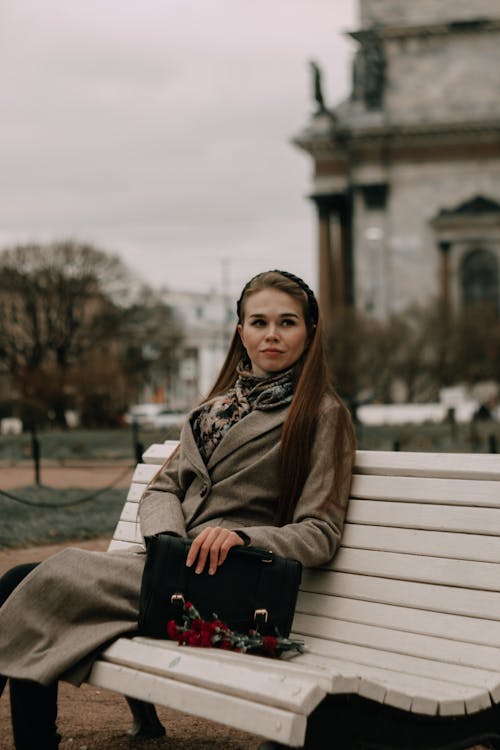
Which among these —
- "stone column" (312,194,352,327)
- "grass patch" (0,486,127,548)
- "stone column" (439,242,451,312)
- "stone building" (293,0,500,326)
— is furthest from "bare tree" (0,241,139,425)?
"grass patch" (0,486,127,548)

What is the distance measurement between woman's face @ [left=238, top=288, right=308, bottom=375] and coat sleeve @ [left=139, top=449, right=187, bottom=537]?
49 centimetres

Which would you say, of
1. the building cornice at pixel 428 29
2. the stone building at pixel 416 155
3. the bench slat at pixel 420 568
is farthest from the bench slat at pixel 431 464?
the building cornice at pixel 428 29

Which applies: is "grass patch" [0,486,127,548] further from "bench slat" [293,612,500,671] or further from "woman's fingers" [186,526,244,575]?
"woman's fingers" [186,526,244,575]

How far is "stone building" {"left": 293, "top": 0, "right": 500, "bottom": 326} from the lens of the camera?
54625 millimetres

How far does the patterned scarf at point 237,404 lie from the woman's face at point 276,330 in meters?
0.05

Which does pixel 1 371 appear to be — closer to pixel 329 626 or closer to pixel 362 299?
pixel 362 299

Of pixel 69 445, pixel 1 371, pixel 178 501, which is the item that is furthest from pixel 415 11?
pixel 178 501

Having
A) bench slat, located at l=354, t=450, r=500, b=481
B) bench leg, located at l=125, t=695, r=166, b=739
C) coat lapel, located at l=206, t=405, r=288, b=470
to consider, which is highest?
coat lapel, located at l=206, t=405, r=288, b=470

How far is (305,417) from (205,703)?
4.09 ft

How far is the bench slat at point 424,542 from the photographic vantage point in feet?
14.1

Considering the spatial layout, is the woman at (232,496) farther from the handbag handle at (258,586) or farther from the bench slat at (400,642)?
the bench slat at (400,642)

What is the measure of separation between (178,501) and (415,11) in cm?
5278

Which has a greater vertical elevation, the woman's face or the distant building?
the distant building

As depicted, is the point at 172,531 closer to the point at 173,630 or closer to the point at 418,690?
the point at 173,630
